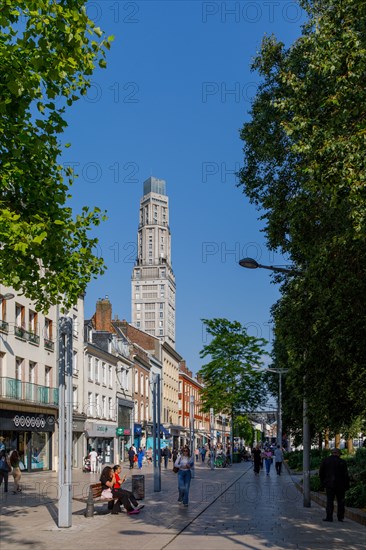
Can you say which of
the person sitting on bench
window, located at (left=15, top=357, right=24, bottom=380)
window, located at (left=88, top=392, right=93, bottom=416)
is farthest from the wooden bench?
window, located at (left=88, top=392, right=93, bottom=416)

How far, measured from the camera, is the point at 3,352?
40312mm

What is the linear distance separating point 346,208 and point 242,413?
4594cm

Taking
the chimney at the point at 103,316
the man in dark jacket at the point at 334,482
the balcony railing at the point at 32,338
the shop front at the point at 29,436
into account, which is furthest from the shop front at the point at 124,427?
the man in dark jacket at the point at 334,482

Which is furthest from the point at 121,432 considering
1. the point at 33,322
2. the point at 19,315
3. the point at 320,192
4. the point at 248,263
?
the point at 320,192

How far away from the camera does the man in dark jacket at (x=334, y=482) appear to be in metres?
17.1

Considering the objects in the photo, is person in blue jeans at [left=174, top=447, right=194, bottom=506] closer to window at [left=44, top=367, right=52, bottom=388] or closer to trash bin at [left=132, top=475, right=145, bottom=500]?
trash bin at [left=132, top=475, right=145, bottom=500]

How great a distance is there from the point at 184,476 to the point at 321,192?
1023 centimetres

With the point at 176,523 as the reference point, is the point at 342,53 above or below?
above

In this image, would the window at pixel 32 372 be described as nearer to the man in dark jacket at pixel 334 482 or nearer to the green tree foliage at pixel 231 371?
the green tree foliage at pixel 231 371

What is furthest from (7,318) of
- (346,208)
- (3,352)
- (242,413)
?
(346,208)

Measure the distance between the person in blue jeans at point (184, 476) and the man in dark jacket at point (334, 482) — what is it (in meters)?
4.83

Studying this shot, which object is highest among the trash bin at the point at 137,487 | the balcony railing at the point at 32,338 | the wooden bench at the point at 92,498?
the balcony railing at the point at 32,338

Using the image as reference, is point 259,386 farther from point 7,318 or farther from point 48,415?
point 7,318

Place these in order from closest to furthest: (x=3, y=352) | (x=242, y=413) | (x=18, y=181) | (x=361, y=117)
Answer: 1. (x=361, y=117)
2. (x=18, y=181)
3. (x=3, y=352)
4. (x=242, y=413)
